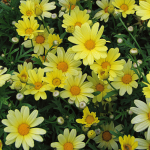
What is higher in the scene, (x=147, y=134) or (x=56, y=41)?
(x=56, y=41)

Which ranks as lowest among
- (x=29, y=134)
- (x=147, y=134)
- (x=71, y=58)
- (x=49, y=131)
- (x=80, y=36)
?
(x=49, y=131)

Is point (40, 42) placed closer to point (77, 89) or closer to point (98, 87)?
point (77, 89)

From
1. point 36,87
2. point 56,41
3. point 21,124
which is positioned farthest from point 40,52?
point 21,124

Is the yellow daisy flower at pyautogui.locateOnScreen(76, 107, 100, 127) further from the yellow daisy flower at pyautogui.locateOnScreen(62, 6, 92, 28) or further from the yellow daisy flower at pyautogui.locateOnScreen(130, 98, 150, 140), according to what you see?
the yellow daisy flower at pyautogui.locateOnScreen(62, 6, 92, 28)

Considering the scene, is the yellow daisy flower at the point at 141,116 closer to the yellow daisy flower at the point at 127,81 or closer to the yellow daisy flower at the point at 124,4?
the yellow daisy flower at the point at 127,81

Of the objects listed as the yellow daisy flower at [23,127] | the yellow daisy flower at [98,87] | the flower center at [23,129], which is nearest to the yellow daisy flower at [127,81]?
the yellow daisy flower at [98,87]

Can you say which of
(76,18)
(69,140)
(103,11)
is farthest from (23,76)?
(103,11)

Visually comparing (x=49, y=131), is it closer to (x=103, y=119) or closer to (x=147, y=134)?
(x=103, y=119)
